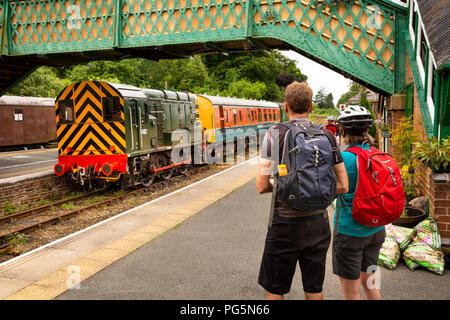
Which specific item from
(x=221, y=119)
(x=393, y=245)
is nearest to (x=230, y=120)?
(x=221, y=119)

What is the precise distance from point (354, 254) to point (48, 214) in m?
9.20

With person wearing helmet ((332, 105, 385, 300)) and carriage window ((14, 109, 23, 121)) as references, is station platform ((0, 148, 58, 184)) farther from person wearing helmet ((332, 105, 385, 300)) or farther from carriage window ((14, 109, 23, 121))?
person wearing helmet ((332, 105, 385, 300))


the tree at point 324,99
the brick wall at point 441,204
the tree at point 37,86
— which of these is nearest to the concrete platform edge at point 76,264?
the brick wall at point 441,204

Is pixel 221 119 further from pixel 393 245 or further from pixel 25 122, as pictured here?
pixel 393 245

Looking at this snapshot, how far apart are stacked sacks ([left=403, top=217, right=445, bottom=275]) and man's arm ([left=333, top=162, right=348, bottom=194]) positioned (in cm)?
277

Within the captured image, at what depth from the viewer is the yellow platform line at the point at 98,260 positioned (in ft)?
16.1

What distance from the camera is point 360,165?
3.33m

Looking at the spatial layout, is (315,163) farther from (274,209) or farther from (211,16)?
(211,16)

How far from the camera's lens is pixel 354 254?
3340mm

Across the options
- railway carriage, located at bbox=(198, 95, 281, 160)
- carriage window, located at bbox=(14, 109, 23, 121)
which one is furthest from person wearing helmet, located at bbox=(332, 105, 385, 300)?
carriage window, located at bbox=(14, 109, 23, 121)

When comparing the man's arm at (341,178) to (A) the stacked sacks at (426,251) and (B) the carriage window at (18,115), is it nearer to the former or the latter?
(A) the stacked sacks at (426,251)

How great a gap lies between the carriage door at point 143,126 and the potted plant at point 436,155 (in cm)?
860

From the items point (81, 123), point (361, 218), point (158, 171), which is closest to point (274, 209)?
point (361, 218)
